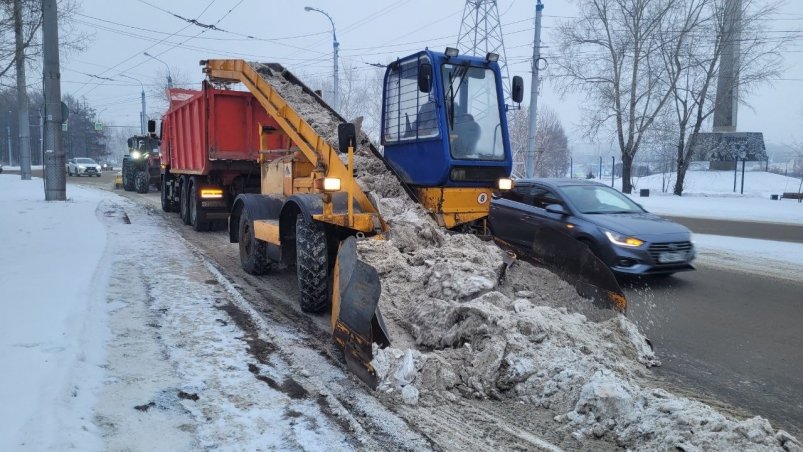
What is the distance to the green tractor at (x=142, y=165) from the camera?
23.0 m

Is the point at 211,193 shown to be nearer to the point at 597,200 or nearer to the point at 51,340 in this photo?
the point at 597,200

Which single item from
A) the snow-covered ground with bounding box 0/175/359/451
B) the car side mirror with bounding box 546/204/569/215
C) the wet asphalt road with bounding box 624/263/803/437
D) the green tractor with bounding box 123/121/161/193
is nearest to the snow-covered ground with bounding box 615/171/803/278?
the wet asphalt road with bounding box 624/263/803/437

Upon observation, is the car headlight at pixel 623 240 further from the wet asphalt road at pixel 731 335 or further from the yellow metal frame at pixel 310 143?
the yellow metal frame at pixel 310 143

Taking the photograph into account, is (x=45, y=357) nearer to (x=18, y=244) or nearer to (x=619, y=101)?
(x=18, y=244)

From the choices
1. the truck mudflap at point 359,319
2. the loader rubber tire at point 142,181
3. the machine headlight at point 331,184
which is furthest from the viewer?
the loader rubber tire at point 142,181

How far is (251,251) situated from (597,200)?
218 inches

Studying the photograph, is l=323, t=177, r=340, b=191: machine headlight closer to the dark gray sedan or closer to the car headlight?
the dark gray sedan

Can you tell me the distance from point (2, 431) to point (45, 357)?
1.21 meters

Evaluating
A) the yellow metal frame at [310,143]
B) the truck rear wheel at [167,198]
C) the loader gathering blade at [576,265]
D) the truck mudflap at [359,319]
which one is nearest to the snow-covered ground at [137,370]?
the truck mudflap at [359,319]

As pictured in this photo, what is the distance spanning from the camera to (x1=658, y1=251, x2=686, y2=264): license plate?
799 cm

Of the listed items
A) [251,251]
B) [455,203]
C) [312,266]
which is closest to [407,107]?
[455,203]

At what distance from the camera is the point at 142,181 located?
81.1ft

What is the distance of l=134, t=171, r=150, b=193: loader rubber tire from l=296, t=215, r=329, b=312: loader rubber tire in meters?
20.6

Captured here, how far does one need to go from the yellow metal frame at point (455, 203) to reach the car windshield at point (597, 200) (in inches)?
115
